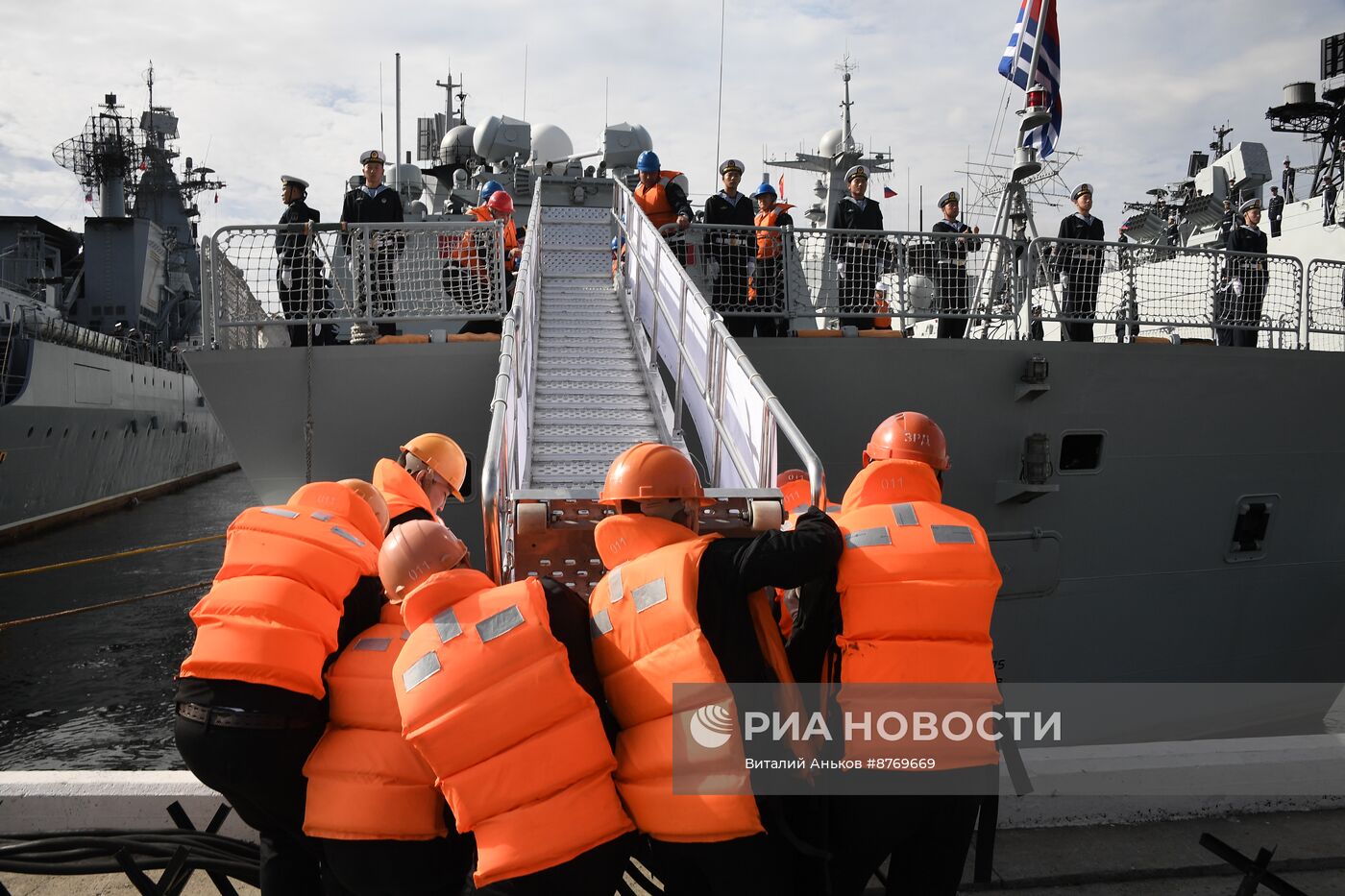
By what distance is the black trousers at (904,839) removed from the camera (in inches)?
107

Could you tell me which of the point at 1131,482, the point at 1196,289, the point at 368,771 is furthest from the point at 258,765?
the point at 1196,289

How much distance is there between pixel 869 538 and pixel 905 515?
0.49ft

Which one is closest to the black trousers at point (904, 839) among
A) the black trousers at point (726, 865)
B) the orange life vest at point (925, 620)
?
the orange life vest at point (925, 620)

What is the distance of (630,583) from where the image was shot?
2561 millimetres

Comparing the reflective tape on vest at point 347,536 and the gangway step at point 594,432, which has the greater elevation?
the gangway step at point 594,432

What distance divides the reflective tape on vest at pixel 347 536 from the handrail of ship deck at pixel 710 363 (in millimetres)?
1851

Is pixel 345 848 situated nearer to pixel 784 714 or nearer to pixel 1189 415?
pixel 784 714

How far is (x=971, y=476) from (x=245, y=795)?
635 centimetres

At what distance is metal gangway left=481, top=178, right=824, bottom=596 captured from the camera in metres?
3.71

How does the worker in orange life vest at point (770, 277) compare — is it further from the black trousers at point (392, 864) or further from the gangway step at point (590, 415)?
the black trousers at point (392, 864)

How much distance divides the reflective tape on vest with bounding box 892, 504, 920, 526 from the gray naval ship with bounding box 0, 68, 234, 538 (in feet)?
50.7

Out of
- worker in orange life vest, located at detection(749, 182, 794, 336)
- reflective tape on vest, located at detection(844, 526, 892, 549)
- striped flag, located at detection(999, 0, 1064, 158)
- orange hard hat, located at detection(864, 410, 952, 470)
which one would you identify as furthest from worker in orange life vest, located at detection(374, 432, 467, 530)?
striped flag, located at detection(999, 0, 1064, 158)

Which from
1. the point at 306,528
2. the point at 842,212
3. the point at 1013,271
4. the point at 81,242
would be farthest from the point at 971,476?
the point at 81,242

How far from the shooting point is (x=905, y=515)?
9.33 feet
